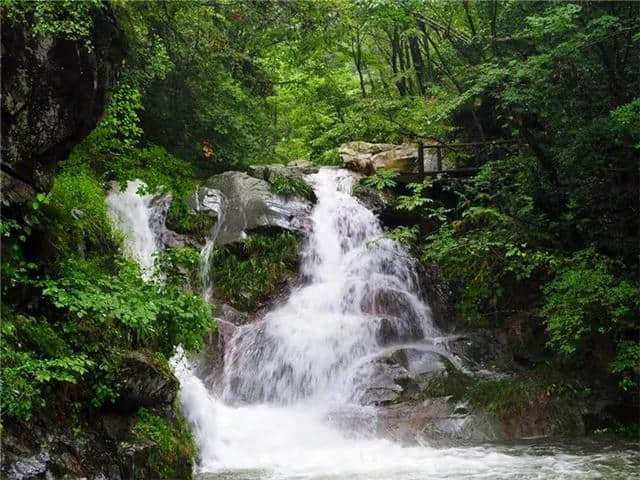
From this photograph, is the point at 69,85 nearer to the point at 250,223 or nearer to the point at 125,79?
the point at 125,79

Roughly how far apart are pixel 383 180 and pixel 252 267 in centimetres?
431

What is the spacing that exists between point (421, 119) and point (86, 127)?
32.5 ft

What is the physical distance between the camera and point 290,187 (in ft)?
47.9

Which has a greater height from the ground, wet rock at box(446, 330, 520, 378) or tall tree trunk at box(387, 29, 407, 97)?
tall tree trunk at box(387, 29, 407, 97)

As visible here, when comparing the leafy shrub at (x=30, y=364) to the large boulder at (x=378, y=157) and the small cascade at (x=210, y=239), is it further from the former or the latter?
the large boulder at (x=378, y=157)

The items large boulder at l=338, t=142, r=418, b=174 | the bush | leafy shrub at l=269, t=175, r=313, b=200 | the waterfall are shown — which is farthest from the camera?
large boulder at l=338, t=142, r=418, b=174

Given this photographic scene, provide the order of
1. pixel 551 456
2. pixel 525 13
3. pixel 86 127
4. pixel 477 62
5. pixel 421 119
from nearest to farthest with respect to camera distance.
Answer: pixel 86 127, pixel 551 456, pixel 525 13, pixel 477 62, pixel 421 119

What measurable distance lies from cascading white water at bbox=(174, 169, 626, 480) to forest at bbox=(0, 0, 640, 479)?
1.85ft

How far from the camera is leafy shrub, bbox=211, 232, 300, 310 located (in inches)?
480

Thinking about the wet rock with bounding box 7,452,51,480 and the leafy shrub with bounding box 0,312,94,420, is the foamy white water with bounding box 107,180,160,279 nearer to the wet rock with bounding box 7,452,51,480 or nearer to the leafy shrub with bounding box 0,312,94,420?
the leafy shrub with bounding box 0,312,94,420

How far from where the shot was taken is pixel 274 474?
6.91 meters

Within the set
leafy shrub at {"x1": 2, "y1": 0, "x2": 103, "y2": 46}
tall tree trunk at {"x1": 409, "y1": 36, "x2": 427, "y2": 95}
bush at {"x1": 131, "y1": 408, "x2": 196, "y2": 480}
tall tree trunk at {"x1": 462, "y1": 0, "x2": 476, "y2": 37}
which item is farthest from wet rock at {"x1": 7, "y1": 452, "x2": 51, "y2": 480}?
tall tree trunk at {"x1": 409, "y1": 36, "x2": 427, "y2": 95}

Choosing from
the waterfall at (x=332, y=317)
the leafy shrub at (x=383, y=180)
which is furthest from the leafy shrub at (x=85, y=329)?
the leafy shrub at (x=383, y=180)

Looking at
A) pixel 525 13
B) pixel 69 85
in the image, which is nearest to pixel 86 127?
pixel 69 85
